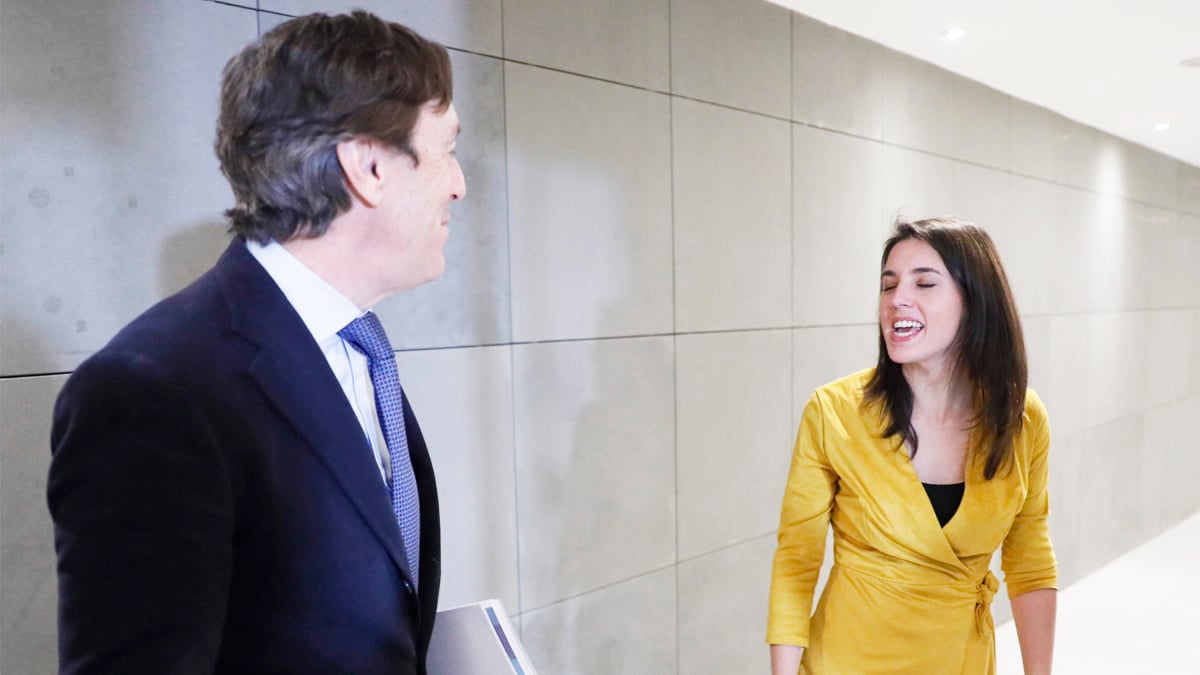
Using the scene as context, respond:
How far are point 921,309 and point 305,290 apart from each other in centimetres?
132

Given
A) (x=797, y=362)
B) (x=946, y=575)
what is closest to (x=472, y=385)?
(x=946, y=575)

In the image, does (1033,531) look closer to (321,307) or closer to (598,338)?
(598,338)

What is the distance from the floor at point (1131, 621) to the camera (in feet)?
13.1

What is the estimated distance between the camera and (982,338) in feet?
5.63

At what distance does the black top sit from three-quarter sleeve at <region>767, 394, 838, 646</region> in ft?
0.66

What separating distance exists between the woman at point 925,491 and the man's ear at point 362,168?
1.15 m

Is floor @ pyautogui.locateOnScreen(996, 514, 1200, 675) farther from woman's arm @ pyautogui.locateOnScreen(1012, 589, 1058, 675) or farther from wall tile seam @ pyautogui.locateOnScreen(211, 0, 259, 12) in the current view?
wall tile seam @ pyautogui.locateOnScreen(211, 0, 259, 12)

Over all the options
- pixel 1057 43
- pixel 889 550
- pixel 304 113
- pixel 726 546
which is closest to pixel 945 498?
pixel 889 550

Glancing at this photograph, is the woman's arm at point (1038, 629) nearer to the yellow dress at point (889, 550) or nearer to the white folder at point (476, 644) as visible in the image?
the yellow dress at point (889, 550)

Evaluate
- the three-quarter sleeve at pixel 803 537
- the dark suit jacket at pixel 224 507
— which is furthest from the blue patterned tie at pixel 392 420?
the three-quarter sleeve at pixel 803 537

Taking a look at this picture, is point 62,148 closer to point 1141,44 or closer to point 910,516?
point 910,516

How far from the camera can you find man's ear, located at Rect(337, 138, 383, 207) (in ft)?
2.94

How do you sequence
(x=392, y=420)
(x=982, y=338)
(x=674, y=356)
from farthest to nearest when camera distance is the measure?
1. (x=674, y=356)
2. (x=982, y=338)
3. (x=392, y=420)

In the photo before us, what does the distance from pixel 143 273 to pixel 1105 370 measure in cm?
590
